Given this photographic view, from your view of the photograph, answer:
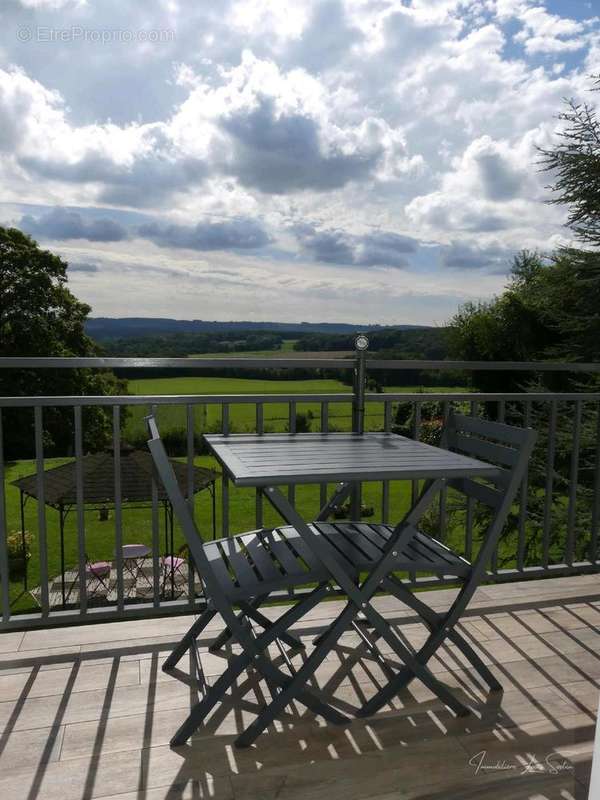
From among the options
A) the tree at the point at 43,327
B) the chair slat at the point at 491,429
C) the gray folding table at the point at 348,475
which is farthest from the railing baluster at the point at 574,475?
the tree at the point at 43,327

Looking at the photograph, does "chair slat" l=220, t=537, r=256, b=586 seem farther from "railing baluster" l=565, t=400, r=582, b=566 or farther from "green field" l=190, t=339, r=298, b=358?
"railing baluster" l=565, t=400, r=582, b=566

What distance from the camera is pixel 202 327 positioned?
8.90 meters

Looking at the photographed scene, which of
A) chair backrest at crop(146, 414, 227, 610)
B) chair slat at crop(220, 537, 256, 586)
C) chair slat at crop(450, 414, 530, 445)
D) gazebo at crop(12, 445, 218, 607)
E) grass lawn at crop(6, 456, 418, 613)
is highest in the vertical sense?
chair slat at crop(450, 414, 530, 445)

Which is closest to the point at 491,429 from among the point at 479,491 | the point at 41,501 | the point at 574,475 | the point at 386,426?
the point at 479,491

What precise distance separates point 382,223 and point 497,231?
16.9 ft

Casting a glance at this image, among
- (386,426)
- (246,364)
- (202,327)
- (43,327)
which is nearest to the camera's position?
(246,364)

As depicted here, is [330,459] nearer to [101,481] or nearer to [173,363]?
[173,363]

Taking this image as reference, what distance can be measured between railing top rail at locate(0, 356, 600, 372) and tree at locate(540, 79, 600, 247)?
10351 millimetres

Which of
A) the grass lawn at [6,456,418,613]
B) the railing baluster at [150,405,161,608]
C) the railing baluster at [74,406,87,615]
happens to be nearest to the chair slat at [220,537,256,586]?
the railing baluster at [150,405,161,608]

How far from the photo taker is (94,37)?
360cm

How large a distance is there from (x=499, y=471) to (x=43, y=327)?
60.5 ft

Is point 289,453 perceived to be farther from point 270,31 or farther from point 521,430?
point 270,31

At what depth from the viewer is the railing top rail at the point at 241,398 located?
91.2 inches

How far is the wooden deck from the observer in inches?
64.2
